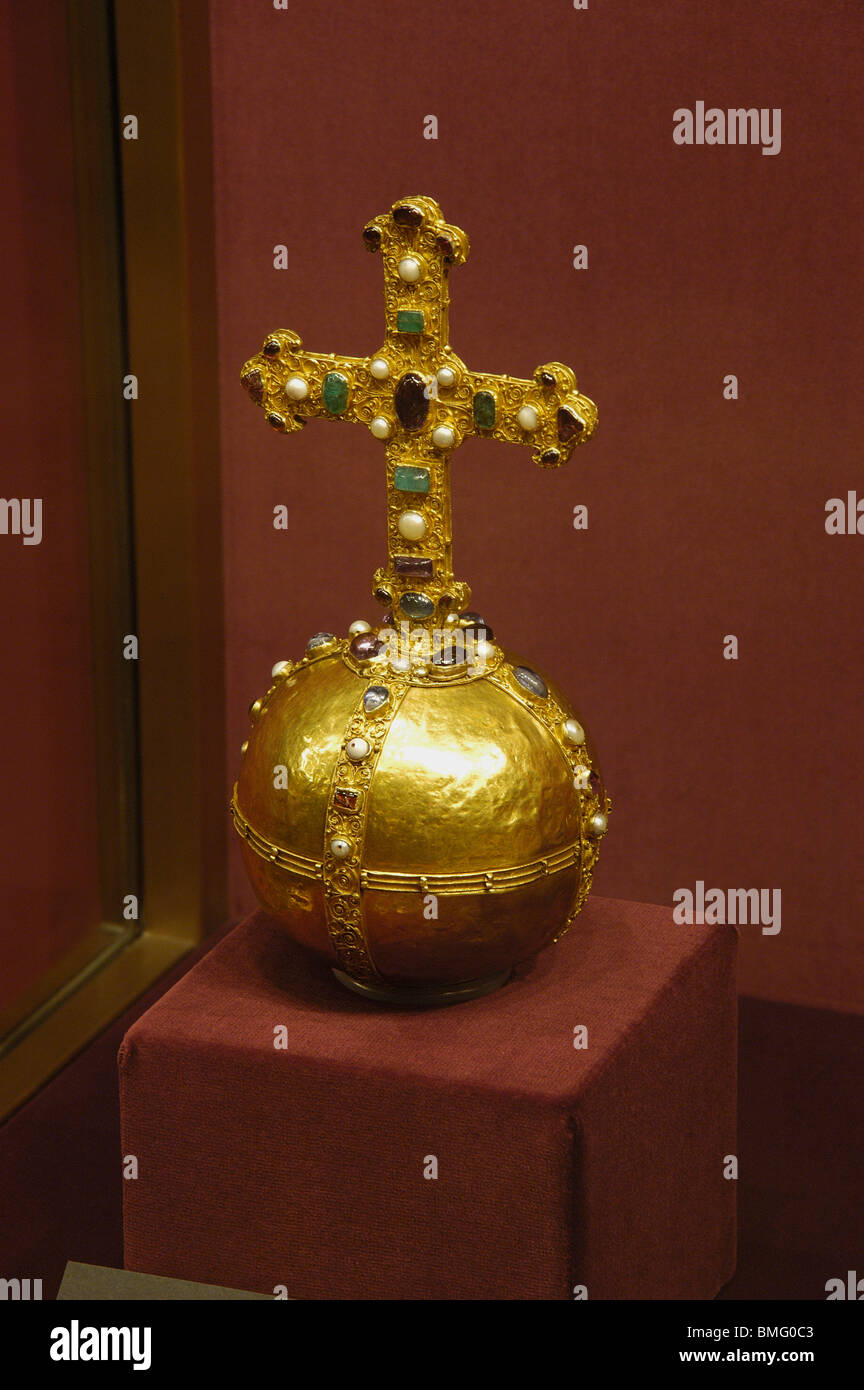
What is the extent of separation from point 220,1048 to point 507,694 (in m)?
0.49

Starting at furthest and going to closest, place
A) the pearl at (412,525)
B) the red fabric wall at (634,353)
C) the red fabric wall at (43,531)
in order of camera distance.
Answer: the red fabric wall at (43,531)
the red fabric wall at (634,353)
the pearl at (412,525)

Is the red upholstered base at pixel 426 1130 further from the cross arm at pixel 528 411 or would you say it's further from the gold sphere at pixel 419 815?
the cross arm at pixel 528 411

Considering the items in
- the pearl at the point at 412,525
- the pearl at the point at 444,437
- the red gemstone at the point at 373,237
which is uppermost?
the red gemstone at the point at 373,237

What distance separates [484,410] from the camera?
6.13 feet

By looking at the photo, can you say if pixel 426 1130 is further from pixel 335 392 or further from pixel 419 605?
pixel 335 392

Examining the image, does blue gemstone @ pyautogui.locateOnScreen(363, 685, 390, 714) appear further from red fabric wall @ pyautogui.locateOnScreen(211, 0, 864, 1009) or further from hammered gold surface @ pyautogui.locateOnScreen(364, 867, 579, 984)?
red fabric wall @ pyautogui.locateOnScreen(211, 0, 864, 1009)

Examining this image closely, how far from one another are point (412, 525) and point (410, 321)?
21 cm

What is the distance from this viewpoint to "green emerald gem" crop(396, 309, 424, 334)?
1.86m

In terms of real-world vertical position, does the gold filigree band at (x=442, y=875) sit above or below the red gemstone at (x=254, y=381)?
below

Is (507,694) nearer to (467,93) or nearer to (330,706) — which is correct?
(330,706)

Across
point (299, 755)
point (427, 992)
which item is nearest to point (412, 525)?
point (299, 755)

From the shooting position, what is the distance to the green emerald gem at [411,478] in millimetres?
1906

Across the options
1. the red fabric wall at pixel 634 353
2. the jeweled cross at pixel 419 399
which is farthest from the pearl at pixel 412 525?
the red fabric wall at pixel 634 353

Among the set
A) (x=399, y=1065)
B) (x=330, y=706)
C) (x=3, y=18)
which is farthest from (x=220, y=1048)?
(x=3, y=18)
